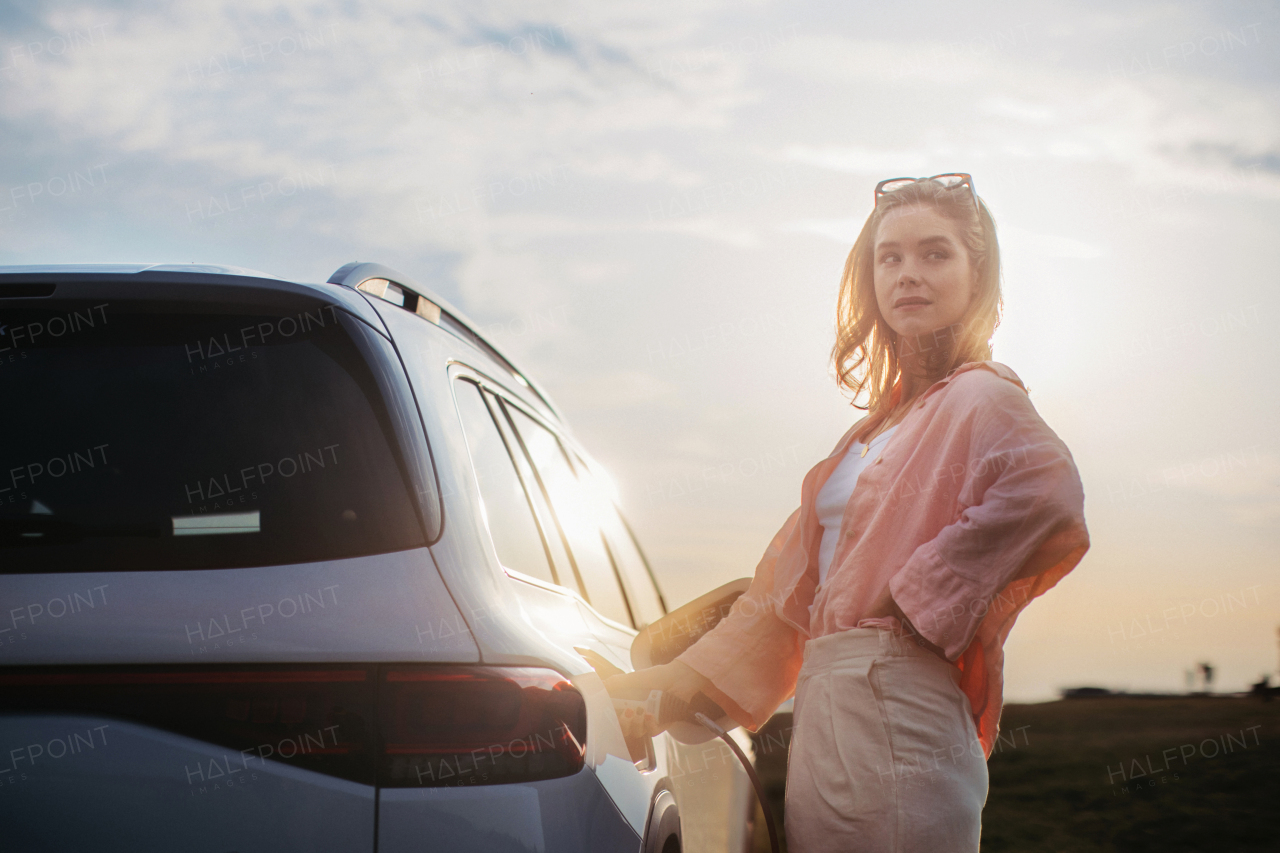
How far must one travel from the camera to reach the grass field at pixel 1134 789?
28.7 feet

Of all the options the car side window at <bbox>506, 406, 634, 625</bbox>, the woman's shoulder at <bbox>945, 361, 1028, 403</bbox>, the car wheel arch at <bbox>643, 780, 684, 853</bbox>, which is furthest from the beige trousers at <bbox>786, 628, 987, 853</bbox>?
the car side window at <bbox>506, 406, 634, 625</bbox>

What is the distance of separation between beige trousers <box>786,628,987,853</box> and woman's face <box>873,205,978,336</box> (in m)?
0.73

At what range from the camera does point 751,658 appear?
89.5 inches

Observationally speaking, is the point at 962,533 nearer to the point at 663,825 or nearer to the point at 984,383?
the point at 984,383

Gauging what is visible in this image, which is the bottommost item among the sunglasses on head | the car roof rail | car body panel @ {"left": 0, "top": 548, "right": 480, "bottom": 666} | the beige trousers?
the beige trousers

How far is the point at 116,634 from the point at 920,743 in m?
1.32

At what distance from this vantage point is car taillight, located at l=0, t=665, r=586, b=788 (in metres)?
1.36

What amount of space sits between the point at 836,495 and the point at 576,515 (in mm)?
1095

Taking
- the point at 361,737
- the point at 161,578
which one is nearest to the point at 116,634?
the point at 161,578

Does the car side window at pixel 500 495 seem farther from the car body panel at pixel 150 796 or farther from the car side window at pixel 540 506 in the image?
the car body panel at pixel 150 796

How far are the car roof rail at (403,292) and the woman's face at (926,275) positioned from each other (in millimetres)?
981

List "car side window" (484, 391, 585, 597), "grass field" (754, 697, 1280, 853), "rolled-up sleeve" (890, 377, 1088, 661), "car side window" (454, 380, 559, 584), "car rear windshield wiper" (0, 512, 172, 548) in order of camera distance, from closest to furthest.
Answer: "car rear windshield wiper" (0, 512, 172, 548), "rolled-up sleeve" (890, 377, 1088, 661), "car side window" (454, 380, 559, 584), "car side window" (484, 391, 585, 597), "grass field" (754, 697, 1280, 853)

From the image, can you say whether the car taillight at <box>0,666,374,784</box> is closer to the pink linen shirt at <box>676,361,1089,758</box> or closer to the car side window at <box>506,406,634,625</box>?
the pink linen shirt at <box>676,361,1089,758</box>

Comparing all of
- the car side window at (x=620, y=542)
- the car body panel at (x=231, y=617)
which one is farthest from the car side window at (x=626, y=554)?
the car body panel at (x=231, y=617)
